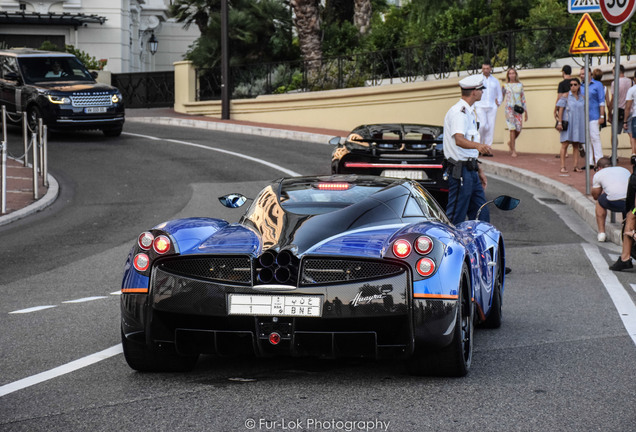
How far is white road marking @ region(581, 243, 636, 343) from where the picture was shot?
811 centimetres

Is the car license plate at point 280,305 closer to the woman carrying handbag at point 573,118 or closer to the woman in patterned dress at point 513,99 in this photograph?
the woman carrying handbag at point 573,118

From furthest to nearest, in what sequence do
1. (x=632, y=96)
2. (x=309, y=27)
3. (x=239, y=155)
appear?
1. (x=309, y=27)
2. (x=239, y=155)
3. (x=632, y=96)

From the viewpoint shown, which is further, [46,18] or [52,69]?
[46,18]

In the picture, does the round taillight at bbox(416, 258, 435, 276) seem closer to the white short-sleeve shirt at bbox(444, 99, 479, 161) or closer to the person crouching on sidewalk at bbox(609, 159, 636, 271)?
the white short-sleeve shirt at bbox(444, 99, 479, 161)

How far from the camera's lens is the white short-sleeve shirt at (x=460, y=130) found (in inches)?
429

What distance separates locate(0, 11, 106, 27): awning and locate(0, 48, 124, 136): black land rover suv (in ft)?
53.0

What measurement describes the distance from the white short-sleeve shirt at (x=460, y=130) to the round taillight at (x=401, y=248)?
A: 5.12 meters

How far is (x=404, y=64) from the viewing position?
2941cm

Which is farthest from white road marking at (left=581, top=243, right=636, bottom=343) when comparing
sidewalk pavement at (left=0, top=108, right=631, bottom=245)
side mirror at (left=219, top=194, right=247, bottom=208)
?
side mirror at (left=219, top=194, right=247, bottom=208)

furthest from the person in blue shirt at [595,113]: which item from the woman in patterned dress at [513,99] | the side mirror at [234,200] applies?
the side mirror at [234,200]

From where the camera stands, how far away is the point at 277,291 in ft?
18.9

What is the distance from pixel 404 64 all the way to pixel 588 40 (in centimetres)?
1280

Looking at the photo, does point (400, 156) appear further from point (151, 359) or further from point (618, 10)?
point (151, 359)

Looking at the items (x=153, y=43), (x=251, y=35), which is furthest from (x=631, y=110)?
(x=153, y=43)
